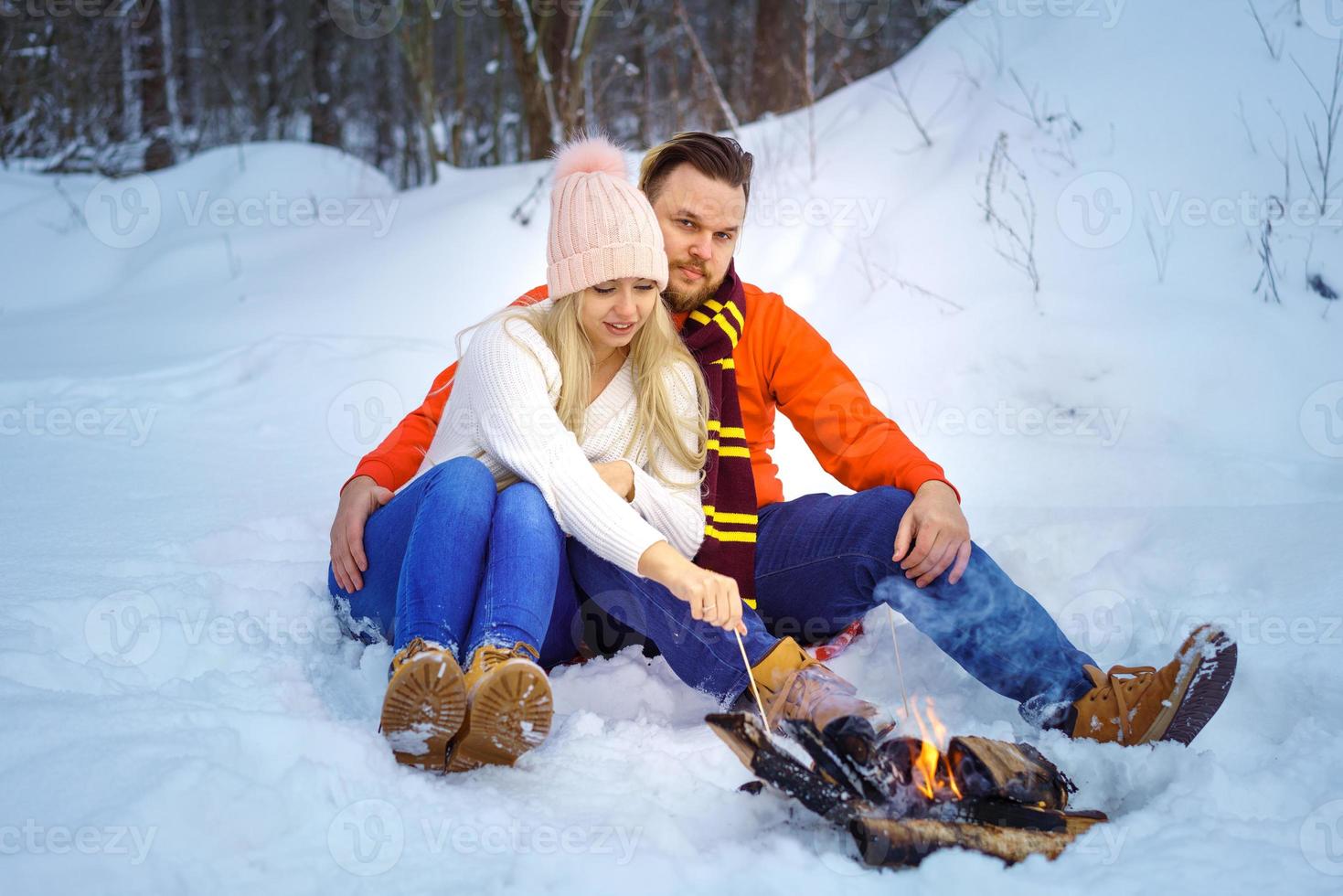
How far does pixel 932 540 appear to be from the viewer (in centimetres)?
204

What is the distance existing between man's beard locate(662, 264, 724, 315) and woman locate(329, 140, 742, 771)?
5.7 inches

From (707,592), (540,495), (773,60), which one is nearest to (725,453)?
(540,495)

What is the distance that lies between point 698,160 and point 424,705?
55.9 inches

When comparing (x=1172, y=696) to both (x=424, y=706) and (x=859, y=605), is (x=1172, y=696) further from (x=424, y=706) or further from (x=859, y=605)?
(x=424, y=706)

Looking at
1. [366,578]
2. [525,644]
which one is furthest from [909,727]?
[366,578]

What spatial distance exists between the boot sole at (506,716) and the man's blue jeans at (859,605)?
0.44 metres

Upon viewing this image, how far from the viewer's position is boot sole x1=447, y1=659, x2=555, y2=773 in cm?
167

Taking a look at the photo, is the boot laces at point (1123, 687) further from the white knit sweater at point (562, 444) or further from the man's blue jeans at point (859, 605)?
the white knit sweater at point (562, 444)

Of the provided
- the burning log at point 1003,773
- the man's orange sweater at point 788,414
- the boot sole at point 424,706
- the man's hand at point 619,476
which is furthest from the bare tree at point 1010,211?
the boot sole at point 424,706

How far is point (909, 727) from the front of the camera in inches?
83.0

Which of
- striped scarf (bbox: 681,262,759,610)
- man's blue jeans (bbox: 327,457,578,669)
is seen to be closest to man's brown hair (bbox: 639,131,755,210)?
striped scarf (bbox: 681,262,759,610)

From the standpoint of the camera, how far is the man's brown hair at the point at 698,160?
2412mm

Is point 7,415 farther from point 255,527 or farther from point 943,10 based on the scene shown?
point 943,10

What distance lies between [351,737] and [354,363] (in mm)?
3181
